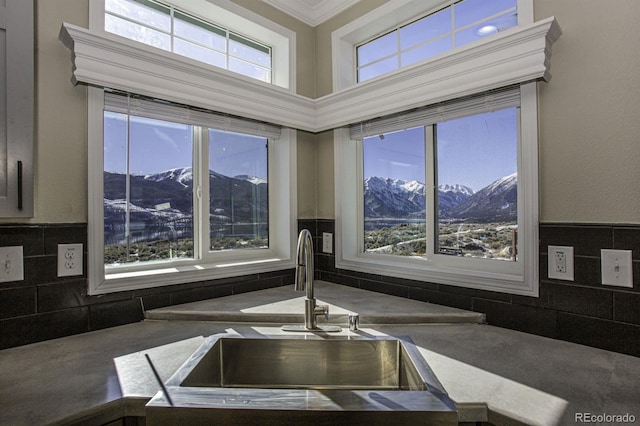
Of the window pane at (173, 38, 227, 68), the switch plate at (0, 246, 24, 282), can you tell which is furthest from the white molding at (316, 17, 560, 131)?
the switch plate at (0, 246, 24, 282)

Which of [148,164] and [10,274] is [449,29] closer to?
[148,164]

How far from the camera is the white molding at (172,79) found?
1.30m

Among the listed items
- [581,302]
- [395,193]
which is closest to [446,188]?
[395,193]

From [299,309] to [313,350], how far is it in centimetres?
30

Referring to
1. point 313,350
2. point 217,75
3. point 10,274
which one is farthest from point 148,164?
point 313,350

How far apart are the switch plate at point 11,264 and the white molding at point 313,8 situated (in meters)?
1.75

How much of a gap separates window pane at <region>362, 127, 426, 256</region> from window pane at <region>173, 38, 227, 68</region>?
98 cm

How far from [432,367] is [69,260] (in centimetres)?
136

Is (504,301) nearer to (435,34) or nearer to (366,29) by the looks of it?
(435,34)

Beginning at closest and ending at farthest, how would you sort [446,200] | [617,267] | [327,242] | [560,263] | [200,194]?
[617,267] → [560,263] → [446,200] → [200,194] → [327,242]

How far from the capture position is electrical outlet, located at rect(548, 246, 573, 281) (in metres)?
1.23

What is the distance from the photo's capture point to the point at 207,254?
189 centimetres

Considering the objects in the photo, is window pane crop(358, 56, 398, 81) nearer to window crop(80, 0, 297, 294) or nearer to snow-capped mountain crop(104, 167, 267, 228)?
window crop(80, 0, 297, 294)

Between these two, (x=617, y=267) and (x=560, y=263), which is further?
(x=560, y=263)
